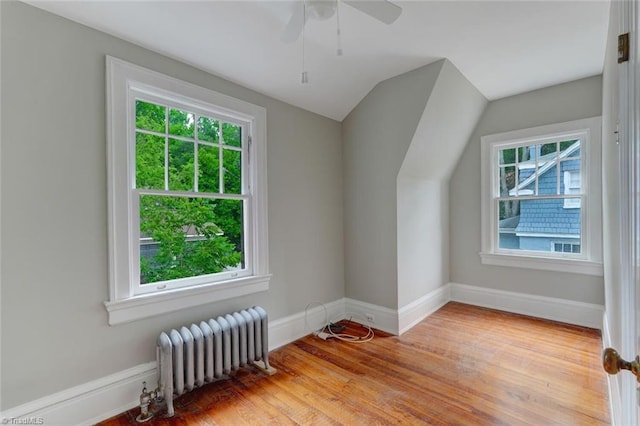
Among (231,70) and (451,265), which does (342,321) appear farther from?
(231,70)

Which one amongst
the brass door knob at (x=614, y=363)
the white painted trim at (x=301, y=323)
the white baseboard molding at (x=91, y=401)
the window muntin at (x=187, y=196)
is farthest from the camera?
the white painted trim at (x=301, y=323)

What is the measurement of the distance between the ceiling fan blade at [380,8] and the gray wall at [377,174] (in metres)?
1.18

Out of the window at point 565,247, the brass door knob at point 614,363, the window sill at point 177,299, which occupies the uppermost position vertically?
the brass door knob at point 614,363

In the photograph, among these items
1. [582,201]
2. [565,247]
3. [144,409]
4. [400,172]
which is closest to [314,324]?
[144,409]

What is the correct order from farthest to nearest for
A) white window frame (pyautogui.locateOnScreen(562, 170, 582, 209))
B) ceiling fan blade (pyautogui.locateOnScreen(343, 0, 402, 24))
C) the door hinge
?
white window frame (pyautogui.locateOnScreen(562, 170, 582, 209)), ceiling fan blade (pyautogui.locateOnScreen(343, 0, 402, 24)), the door hinge

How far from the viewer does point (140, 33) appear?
6.31 feet

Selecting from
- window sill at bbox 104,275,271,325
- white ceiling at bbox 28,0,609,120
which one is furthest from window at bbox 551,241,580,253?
window sill at bbox 104,275,271,325

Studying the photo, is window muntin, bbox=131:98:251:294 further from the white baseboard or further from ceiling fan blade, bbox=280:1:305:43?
ceiling fan blade, bbox=280:1:305:43

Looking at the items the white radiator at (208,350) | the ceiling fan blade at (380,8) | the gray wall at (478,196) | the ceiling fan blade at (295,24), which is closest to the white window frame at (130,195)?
the white radiator at (208,350)

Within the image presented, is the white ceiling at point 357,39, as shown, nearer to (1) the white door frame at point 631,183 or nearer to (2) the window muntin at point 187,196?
(2) the window muntin at point 187,196

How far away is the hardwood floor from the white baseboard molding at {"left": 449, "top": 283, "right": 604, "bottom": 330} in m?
0.17

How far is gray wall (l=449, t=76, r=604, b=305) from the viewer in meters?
3.07

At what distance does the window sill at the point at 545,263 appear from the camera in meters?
3.05

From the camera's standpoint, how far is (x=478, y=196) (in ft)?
12.5
